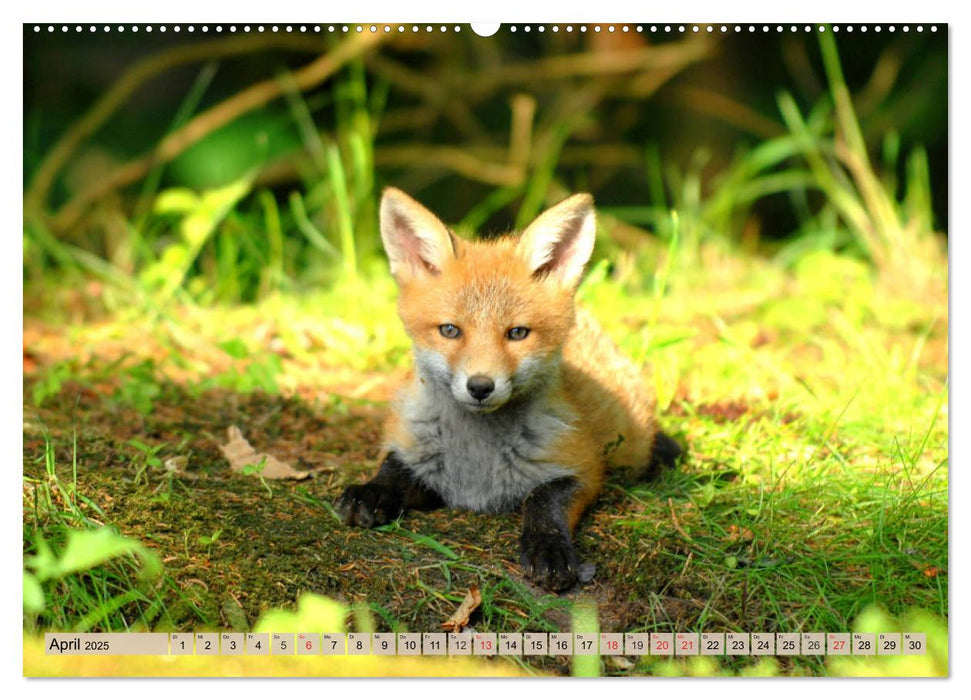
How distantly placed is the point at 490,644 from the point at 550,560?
0.34 meters

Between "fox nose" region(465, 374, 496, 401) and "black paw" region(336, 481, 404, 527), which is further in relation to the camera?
"black paw" region(336, 481, 404, 527)

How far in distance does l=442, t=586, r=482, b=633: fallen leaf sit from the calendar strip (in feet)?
0.14

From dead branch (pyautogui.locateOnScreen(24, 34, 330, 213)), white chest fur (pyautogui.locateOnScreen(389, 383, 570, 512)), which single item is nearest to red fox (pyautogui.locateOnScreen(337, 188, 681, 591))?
white chest fur (pyautogui.locateOnScreen(389, 383, 570, 512))

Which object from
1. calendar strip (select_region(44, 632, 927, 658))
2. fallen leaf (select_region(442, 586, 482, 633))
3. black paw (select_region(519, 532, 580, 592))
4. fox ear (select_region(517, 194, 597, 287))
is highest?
fox ear (select_region(517, 194, 597, 287))

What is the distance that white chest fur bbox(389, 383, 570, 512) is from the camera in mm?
3150

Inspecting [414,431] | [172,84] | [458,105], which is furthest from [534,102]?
[414,431]

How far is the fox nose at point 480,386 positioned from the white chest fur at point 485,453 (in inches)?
13.9

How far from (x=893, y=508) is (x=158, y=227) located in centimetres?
410

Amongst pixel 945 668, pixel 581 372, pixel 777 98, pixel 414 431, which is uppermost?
pixel 777 98

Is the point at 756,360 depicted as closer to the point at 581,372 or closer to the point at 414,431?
the point at 581,372

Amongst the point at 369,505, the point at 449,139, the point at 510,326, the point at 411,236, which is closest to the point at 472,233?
the point at 411,236

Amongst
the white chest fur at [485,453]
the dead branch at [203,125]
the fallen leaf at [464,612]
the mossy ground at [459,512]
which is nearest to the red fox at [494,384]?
the white chest fur at [485,453]

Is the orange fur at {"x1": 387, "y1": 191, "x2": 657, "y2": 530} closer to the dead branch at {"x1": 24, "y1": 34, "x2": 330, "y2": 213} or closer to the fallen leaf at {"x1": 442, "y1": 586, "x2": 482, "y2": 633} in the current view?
the fallen leaf at {"x1": 442, "y1": 586, "x2": 482, "y2": 633}

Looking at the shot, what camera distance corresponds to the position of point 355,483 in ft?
10.9
